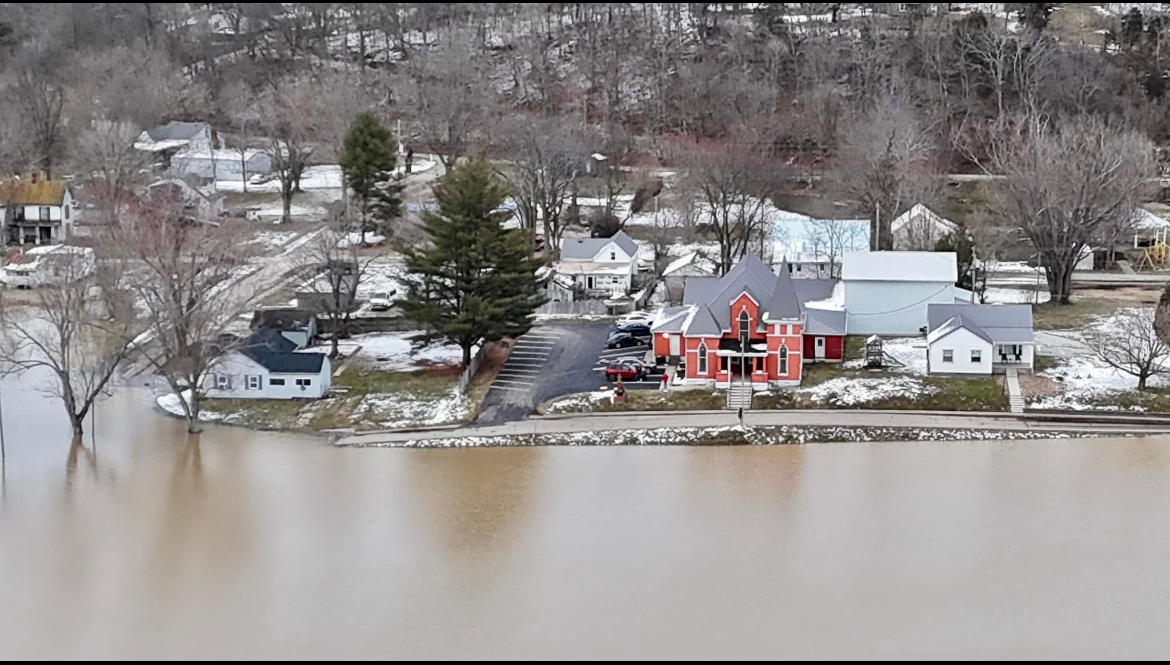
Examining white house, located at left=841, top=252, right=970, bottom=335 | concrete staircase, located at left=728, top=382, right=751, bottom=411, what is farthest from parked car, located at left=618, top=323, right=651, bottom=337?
white house, located at left=841, top=252, right=970, bottom=335

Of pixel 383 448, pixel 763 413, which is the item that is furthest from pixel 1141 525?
pixel 383 448

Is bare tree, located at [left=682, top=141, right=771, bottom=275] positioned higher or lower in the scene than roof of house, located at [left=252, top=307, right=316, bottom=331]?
higher

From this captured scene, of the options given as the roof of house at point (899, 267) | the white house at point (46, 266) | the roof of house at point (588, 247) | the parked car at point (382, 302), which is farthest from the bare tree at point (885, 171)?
the white house at point (46, 266)

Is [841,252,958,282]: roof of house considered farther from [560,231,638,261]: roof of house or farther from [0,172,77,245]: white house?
[0,172,77,245]: white house

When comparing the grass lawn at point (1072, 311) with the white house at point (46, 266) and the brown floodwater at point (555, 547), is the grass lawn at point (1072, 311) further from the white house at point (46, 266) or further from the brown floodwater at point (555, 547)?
the white house at point (46, 266)

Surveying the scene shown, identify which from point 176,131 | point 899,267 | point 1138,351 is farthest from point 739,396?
point 176,131

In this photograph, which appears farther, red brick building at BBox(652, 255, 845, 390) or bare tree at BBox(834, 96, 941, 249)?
bare tree at BBox(834, 96, 941, 249)

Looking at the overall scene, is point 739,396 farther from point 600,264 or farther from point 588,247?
point 588,247

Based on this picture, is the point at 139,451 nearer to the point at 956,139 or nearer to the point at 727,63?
the point at 956,139
